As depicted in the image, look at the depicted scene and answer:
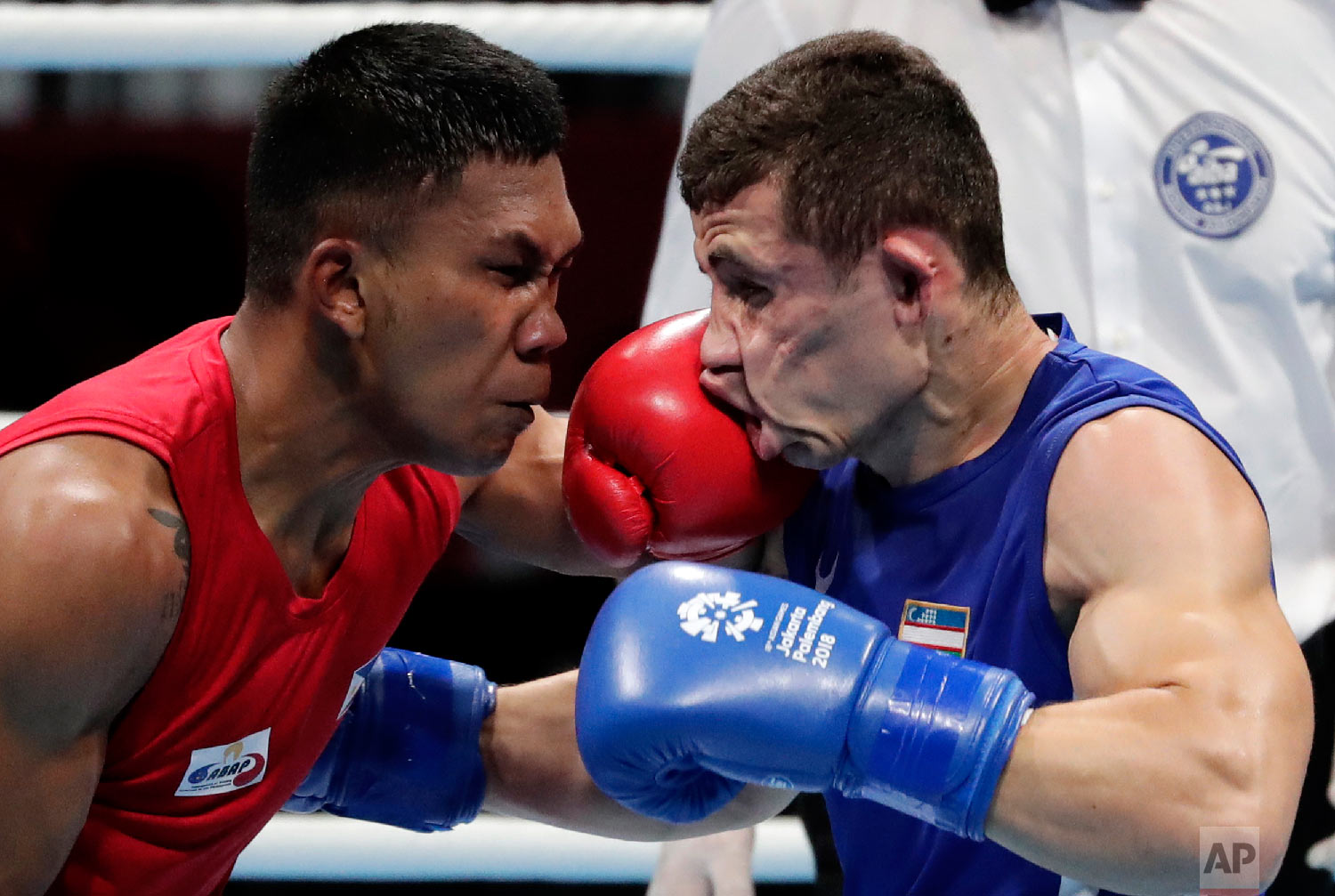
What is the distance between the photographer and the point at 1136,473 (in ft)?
4.66

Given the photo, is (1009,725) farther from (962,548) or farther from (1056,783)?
(962,548)

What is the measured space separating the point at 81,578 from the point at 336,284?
42 cm

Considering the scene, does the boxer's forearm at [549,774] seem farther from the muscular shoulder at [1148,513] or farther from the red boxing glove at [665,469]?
the muscular shoulder at [1148,513]

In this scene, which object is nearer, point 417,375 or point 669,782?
point 669,782

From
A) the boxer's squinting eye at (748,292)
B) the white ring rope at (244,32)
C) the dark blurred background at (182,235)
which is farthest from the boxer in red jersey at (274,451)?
the dark blurred background at (182,235)

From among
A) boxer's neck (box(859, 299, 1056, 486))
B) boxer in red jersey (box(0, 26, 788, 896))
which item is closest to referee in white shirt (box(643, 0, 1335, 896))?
boxer's neck (box(859, 299, 1056, 486))

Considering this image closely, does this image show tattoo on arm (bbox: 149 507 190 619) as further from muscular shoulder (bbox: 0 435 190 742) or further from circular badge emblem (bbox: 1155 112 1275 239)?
circular badge emblem (bbox: 1155 112 1275 239)

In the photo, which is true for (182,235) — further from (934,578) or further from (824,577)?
(934,578)

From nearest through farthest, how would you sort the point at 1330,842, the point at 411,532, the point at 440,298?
the point at 440,298, the point at 411,532, the point at 1330,842

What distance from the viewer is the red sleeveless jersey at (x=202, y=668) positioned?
1490mm

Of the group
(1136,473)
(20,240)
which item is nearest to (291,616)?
(1136,473)

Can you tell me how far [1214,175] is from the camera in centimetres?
222

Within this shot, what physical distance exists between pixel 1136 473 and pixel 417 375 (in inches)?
30.1

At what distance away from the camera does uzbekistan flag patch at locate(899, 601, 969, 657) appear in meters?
1.57
